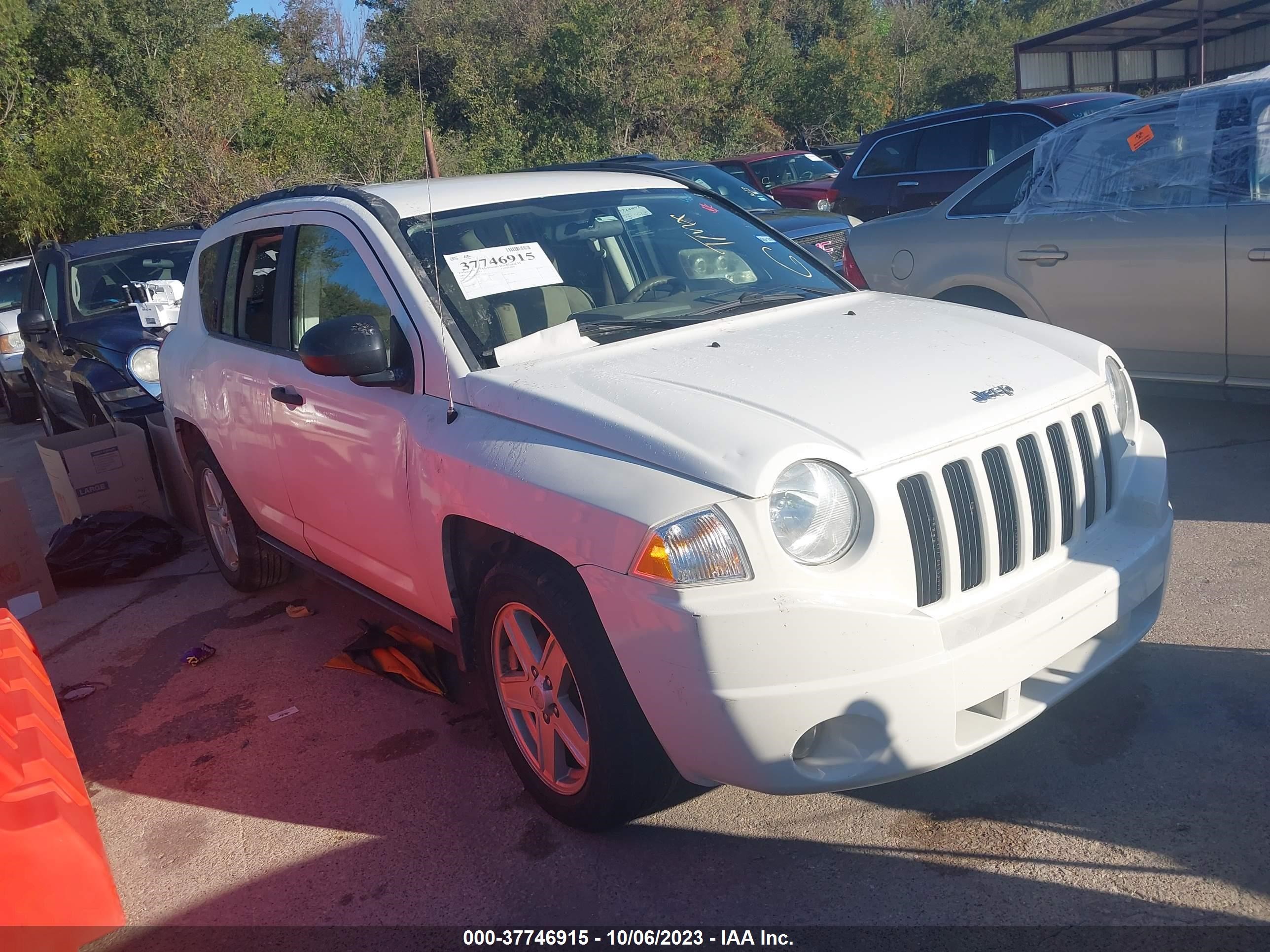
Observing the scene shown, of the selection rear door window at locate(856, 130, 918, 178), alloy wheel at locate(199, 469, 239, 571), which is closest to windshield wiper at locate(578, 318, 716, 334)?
alloy wheel at locate(199, 469, 239, 571)

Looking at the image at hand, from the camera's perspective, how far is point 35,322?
320 inches

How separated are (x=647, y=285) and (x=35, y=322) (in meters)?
6.11

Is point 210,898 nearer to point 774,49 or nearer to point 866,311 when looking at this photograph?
point 866,311

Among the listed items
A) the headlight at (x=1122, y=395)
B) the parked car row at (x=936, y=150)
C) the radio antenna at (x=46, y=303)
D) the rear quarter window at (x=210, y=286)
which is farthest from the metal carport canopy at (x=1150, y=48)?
the rear quarter window at (x=210, y=286)

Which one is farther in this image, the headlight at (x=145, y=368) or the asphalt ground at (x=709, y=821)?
the headlight at (x=145, y=368)

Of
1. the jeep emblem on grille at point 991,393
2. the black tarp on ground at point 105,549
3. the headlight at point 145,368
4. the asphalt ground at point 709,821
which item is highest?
the jeep emblem on grille at point 991,393

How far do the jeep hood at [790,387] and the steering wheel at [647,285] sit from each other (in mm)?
365

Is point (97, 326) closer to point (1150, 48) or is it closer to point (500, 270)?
point (500, 270)

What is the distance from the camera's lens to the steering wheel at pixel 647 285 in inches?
152

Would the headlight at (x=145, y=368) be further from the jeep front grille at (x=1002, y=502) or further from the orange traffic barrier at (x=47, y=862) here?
the jeep front grille at (x=1002, y=502)

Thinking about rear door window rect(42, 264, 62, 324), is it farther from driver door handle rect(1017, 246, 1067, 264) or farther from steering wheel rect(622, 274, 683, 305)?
driver door handle rect(1017, 246, 1067, 264)

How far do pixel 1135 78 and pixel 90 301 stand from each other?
17923 mm

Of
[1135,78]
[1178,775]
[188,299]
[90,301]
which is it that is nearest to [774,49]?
[1135,78]

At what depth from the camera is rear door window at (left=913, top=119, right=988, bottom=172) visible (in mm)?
10328
